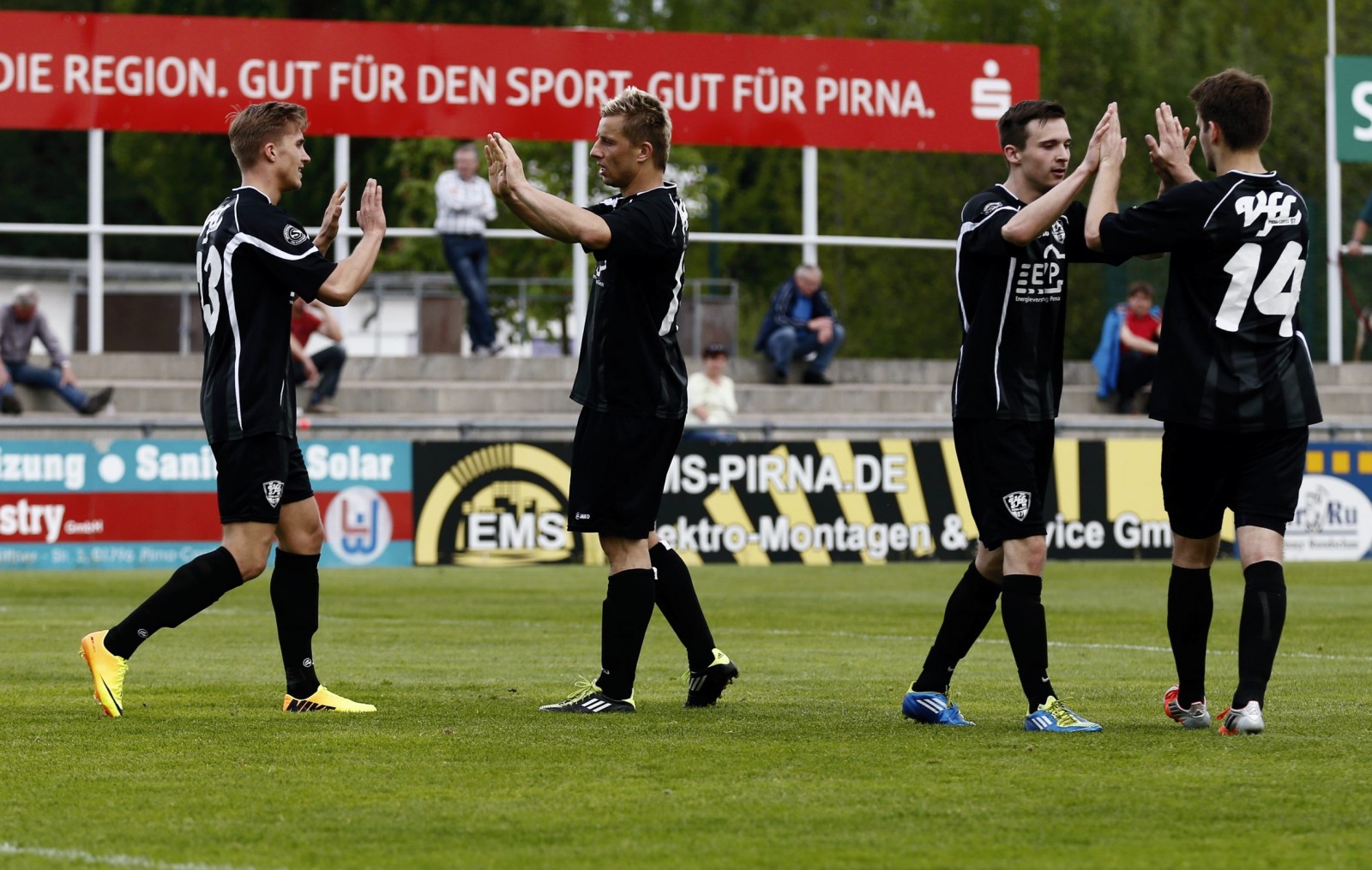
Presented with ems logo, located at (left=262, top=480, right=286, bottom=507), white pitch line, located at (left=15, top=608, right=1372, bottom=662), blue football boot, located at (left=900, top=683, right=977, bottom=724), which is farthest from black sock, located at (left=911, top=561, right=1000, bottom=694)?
white pitch line, located at (left=15, top=608, right=1372, bottom=662)

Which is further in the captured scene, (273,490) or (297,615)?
(297,615)

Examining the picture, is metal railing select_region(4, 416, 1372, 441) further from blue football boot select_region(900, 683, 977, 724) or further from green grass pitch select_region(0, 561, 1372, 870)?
blue football boot select_region(900, 683, 977, 724)

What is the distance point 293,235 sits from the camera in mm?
7445

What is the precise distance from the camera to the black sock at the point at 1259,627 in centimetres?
689

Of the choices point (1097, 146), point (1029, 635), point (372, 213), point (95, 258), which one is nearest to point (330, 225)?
point (372, 213)

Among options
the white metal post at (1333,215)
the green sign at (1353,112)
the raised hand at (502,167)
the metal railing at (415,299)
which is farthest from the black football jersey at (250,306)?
the green sign at (1353,112)

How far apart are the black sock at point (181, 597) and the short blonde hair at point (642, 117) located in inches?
82.0

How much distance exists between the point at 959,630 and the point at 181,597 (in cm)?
276

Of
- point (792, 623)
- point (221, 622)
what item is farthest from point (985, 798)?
point (221, 622)

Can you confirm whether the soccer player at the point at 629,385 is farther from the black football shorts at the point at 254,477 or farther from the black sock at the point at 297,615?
the black football shorts at the point at 254,477

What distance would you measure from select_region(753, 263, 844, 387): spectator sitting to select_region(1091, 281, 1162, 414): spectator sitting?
309 cm

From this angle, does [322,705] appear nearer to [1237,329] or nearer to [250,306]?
[250,306]

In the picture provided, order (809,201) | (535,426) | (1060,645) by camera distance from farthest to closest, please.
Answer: (809,201), (535,426), (1060,645)

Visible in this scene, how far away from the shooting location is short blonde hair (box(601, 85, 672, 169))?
7.56 m
